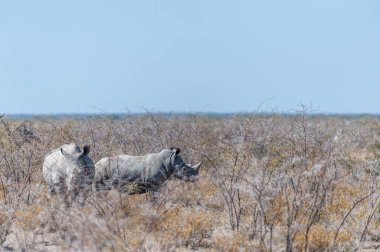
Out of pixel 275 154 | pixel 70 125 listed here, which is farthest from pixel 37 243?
pixel 70 125

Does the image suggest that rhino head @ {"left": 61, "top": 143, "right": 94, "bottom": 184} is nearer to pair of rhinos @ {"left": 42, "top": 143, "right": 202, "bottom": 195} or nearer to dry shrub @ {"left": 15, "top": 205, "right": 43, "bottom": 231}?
pair of rhinos @ {"left": 42, "top": 143, "right": 202, "bottom": 195}

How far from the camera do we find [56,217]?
9.87 metres

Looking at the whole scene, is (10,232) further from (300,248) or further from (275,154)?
(275,154)

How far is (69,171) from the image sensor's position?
38.0 feet

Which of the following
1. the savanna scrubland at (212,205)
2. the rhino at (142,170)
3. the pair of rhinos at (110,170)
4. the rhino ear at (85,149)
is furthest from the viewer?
the rhino at (142,170)

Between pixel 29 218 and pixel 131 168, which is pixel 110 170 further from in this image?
pixel 29 218

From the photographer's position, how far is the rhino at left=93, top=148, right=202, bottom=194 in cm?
1219

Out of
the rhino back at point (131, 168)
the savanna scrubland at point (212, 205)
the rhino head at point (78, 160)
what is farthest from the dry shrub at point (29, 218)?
the rhino back at point (131, 168)

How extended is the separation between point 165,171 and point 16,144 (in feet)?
11.1

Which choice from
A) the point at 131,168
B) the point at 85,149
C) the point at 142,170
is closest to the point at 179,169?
the point at 142,170

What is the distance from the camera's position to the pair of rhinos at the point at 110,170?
1141 centimetres

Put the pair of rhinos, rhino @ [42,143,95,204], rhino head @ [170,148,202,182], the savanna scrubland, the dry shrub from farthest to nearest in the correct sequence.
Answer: rhino head @ [170,148,202,182], the pair of rhinos, rhino @ [42,143,95,204], the dry shrub, the savanna scrubland

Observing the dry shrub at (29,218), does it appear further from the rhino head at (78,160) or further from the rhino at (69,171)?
the rhino head at (78,160)

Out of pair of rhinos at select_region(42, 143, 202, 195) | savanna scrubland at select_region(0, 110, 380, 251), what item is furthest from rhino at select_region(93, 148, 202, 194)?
savanna scrubland at select_region(0, 110, 380, 251)
